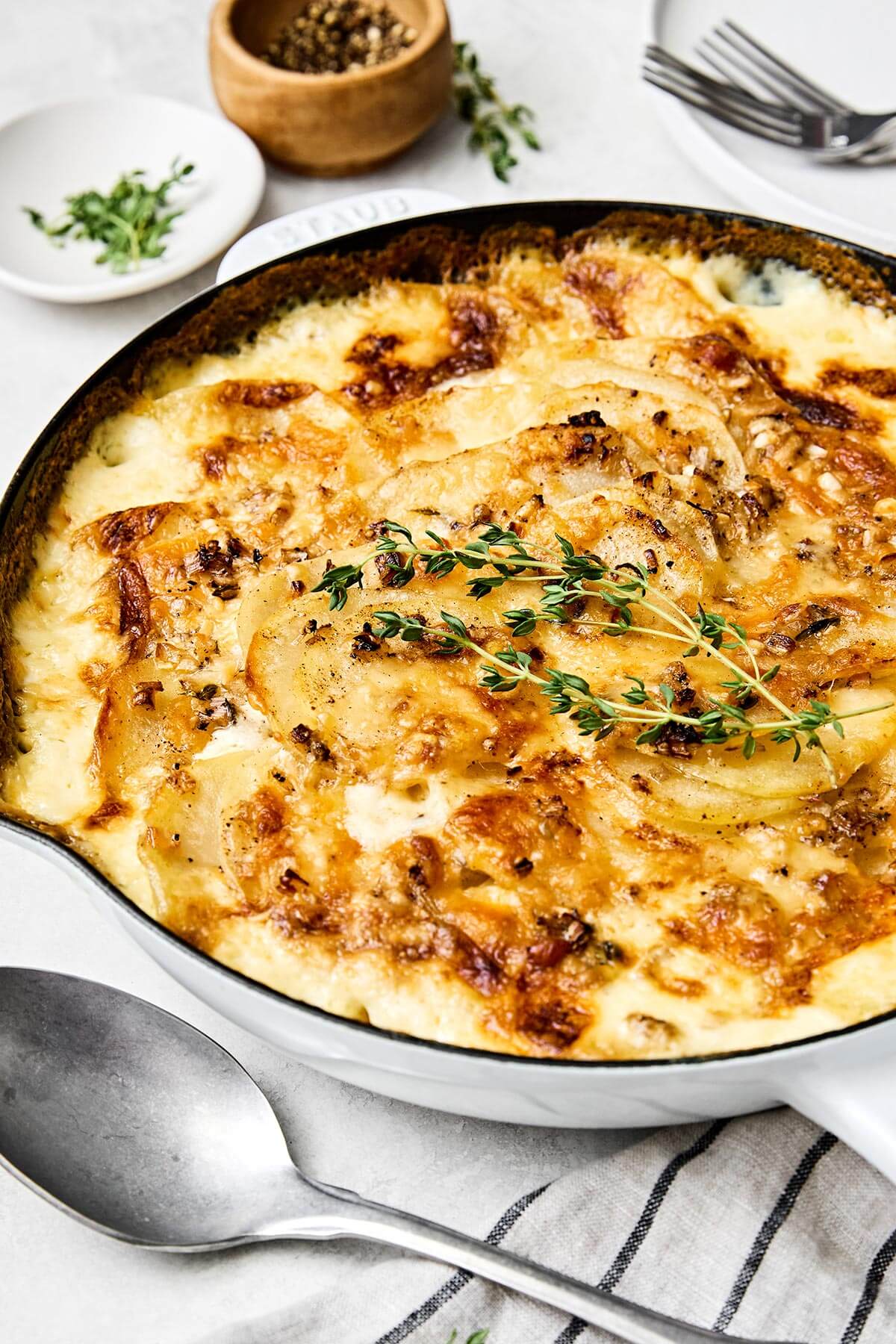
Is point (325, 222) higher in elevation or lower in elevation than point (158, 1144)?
higher

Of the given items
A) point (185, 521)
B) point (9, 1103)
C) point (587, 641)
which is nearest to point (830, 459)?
point (587, 641)

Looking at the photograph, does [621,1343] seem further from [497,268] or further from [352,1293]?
[497,268]

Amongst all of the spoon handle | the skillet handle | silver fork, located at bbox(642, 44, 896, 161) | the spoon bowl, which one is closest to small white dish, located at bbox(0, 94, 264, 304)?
silver fork, located at bbox(642, 44, 896, 161)

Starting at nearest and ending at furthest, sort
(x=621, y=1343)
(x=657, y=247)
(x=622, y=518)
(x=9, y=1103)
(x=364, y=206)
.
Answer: (x=621, y=1343) → (x=9, y=1103) → (x=622, y=518) → (x=657, y=247) → (x=364, y=206)

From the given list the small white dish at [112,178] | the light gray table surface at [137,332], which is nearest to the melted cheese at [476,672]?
the light gray table surface at [137,332]

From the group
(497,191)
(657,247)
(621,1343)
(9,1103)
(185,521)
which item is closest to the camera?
(621,1343)

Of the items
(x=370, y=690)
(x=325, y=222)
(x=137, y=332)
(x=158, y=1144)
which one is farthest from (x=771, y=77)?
(x=158, y=1144)

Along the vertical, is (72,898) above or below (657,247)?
below

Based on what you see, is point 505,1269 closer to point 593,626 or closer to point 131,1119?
point 131,1119
